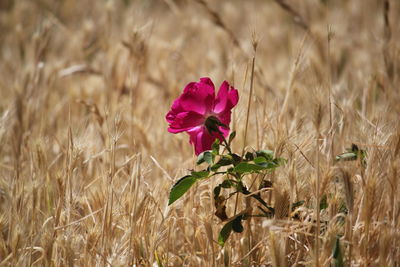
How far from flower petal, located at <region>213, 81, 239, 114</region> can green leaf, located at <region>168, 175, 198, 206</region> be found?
0.43ft

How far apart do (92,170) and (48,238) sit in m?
0.49

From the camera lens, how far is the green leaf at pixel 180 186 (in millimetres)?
A: 894

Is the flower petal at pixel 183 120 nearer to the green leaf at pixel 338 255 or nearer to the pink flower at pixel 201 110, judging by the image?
the pink flower at pixel 201 110

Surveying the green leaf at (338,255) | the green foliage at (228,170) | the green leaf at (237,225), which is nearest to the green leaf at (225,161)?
the green foliage at (228,170)

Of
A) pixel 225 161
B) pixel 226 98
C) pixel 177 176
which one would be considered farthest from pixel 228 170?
pixel 177 176

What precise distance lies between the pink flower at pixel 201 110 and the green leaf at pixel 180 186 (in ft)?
0.24

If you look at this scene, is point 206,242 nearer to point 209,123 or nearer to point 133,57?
point 209,123

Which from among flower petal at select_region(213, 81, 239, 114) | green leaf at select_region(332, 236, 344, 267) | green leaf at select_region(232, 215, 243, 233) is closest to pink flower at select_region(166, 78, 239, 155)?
flower petal at select_region(213, 81, 239, 114)

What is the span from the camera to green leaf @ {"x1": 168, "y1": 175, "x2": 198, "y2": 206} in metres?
0.89

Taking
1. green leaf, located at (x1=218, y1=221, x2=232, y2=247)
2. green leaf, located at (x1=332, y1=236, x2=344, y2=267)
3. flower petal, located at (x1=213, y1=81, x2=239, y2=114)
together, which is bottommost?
green leaf, located at (x1=332, y1=236, x2=344, y2=267)

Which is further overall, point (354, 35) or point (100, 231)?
point (354, 35)

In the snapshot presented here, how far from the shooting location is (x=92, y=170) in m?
1.38

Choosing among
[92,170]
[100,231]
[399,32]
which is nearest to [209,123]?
[100,231]

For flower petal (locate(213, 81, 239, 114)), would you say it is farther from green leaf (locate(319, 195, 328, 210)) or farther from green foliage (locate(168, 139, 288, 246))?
green leaf (locate(319, 195, 328, 210))
